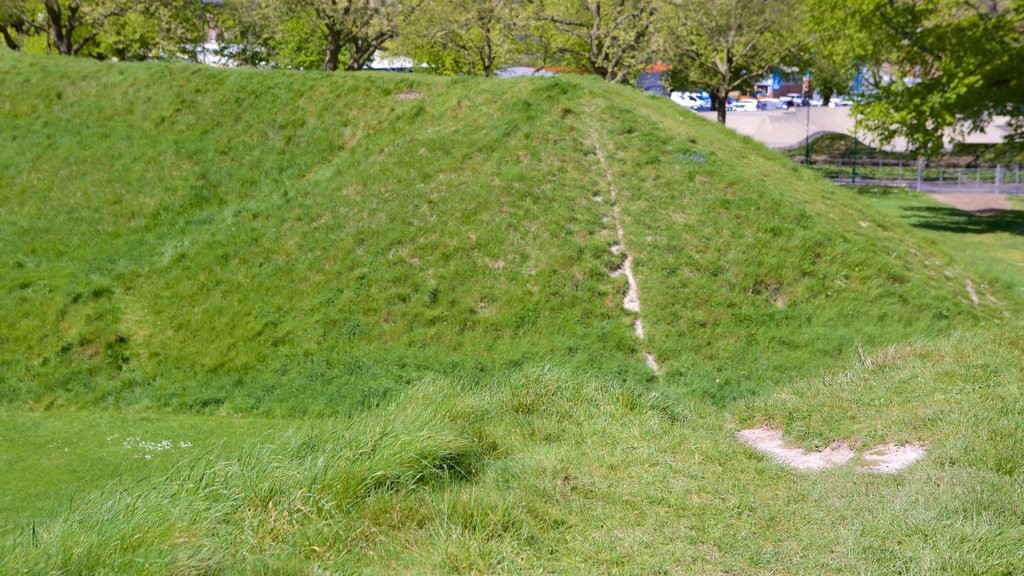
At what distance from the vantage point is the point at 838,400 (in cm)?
892

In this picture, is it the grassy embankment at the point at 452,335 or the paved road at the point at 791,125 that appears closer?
the grassy embankment at the point at 452,335

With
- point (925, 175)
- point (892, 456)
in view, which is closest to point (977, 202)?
point (925, 175)

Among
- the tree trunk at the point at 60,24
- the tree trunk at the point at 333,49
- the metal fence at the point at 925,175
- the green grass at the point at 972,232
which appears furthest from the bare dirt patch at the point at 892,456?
the metal fence at the point at 925,175

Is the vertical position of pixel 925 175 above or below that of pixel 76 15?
below

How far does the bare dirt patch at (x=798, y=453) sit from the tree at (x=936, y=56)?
64.7ft

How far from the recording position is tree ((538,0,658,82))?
30297 millimetres

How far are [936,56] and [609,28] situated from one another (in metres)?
10.9

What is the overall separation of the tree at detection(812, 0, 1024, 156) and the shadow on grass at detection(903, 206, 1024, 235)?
118 inches

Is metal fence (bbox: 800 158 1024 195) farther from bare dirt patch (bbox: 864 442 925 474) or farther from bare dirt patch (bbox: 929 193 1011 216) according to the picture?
bare dirt patch (bbox: 864 442 925 474)

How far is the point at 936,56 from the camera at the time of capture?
85.9 ft

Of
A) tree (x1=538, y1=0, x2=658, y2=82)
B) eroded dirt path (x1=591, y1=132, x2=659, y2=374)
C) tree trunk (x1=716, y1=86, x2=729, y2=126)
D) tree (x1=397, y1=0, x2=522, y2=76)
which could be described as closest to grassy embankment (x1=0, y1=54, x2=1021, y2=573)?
eroded dirt path (x1=591, y1=132, x2=659, y2=374)

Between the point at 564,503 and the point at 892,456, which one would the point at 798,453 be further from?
the point at 564,503

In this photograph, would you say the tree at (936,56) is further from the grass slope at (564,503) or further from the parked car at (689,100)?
the parked car at (689,100)

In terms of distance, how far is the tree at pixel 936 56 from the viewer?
24.6 metres
